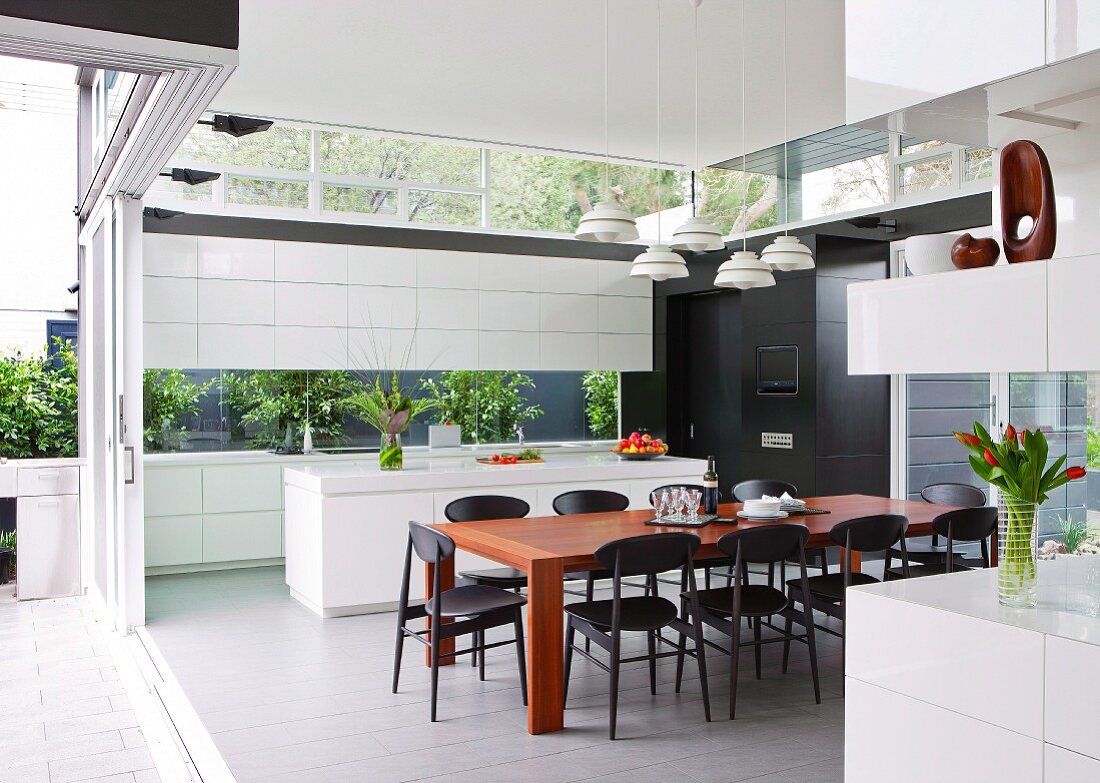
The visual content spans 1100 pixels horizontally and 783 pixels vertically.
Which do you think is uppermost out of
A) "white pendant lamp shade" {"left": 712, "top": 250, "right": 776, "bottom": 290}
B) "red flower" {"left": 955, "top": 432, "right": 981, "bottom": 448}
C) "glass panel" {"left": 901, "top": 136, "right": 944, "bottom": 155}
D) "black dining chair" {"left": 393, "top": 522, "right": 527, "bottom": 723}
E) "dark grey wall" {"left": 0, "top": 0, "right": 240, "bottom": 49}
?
"glass panel" {"left": 901, "top": 136, "right": 944, "bottom": 155}

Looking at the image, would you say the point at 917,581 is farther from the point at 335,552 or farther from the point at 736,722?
the point at 335,552

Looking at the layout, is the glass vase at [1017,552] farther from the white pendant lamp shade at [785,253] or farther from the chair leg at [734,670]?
the white pendant lamp shade at [785,253]

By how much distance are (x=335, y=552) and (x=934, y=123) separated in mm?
4511

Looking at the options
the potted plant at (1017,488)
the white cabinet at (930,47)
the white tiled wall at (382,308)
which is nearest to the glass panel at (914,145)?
the white tiled wall at (382,308)

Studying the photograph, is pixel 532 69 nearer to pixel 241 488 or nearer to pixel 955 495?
pixel 955 495

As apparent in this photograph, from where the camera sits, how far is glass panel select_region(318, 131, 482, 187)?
7.89m

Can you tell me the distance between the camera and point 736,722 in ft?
13.5

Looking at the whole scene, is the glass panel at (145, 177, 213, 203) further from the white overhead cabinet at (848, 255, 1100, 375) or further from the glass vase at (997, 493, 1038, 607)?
the glass vase at (997, 493, 1038, 607)

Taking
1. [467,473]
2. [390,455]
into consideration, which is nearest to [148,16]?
[390,455]

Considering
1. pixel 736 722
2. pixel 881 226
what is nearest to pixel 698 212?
pixel 881 226

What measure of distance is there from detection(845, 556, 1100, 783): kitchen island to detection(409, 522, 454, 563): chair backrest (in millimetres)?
2151

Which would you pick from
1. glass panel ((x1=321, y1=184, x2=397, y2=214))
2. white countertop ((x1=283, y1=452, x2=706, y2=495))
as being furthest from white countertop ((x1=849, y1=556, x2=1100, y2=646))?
glass panel ((x1=321, y1=184, x2=397, y2=214))

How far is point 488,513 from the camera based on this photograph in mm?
5430

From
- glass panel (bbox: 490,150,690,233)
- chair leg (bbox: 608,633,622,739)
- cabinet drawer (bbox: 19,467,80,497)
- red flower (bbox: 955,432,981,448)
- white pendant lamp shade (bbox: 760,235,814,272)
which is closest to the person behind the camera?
red flower (bbox: 955,432,981,448)
